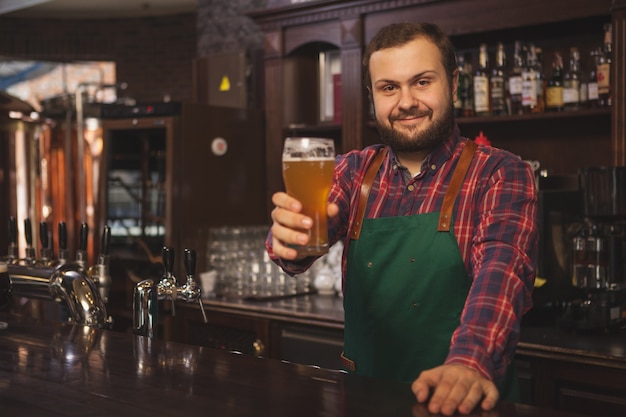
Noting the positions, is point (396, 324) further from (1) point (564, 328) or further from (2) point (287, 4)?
(2) point (287, 4)

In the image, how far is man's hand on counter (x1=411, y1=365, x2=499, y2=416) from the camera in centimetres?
129

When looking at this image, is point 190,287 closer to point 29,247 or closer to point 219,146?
point 29,247

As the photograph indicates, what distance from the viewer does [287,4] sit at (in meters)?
4.42

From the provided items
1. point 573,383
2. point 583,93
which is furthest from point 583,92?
point 573,383

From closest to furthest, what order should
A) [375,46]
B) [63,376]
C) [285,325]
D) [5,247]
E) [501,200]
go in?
[63,376] → [501,200] → [375,46] → [285,325] → [5,247]

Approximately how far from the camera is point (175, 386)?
148cm

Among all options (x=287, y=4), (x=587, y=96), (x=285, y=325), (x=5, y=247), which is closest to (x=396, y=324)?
(x=285, y=325)

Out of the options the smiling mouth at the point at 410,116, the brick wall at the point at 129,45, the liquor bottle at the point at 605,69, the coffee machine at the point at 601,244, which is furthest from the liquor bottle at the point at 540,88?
the brick wall at the point at 129,45

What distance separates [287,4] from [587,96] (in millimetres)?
1644

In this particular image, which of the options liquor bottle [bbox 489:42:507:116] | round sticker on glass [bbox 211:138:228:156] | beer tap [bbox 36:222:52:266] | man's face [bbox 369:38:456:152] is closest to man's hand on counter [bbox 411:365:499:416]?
man's face [bbox 369:38:456:152]

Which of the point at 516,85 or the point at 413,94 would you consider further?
the point at 516,85

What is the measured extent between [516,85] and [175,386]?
8.93 ft

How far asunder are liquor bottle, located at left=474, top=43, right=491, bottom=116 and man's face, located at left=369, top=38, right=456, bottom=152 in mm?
→ 1976

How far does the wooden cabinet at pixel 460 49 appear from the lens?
3.53 m
